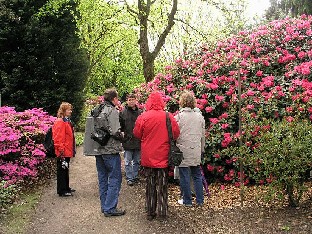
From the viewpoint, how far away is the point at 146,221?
6195mm

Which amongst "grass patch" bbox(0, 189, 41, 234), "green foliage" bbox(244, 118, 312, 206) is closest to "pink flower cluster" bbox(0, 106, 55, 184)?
"grass patch" bbox(0, 189, 41, 234)

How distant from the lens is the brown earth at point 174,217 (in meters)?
5.80

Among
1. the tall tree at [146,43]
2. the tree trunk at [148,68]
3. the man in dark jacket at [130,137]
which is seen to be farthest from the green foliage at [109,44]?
the man in dark jacket at [130,137]

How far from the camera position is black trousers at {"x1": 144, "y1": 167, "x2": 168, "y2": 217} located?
6.17 metres

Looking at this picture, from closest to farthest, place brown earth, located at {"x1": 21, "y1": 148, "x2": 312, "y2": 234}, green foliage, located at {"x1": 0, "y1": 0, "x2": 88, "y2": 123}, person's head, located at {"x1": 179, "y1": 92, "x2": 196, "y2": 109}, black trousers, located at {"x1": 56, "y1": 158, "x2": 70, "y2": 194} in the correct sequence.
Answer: brown earth, located at {"x1": 21, "y1": 148, "x2": 312, "y2": 234} < person's head, located at {"x1": 179, "y1": 92, "x2": 196, "y2": 109} < black trousers, located at {"x1": 56, "y1": 158, "x2": 70, "y2": 194} < green foliage, located at {"x1": 0, "y1": 0, "x2": 88, "y2": 123}

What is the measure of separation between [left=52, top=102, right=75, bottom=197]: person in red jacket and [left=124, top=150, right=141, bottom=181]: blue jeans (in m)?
1.25

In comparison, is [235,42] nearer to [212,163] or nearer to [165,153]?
[212,163]

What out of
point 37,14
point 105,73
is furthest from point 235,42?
point 105,73

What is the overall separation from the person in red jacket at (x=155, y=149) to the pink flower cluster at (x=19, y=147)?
3305 millimetres

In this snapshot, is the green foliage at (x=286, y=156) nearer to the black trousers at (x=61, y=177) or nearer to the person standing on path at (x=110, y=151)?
the person standing on path at (x=110, y=151)

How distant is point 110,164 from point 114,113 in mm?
782

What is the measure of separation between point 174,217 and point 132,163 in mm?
2722

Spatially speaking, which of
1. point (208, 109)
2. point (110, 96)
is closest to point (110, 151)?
point (110, 96)

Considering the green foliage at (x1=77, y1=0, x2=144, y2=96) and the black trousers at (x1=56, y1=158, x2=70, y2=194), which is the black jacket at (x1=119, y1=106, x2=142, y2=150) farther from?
the green foliage at (x1=77, y1=0, x2=144, y2=96)
